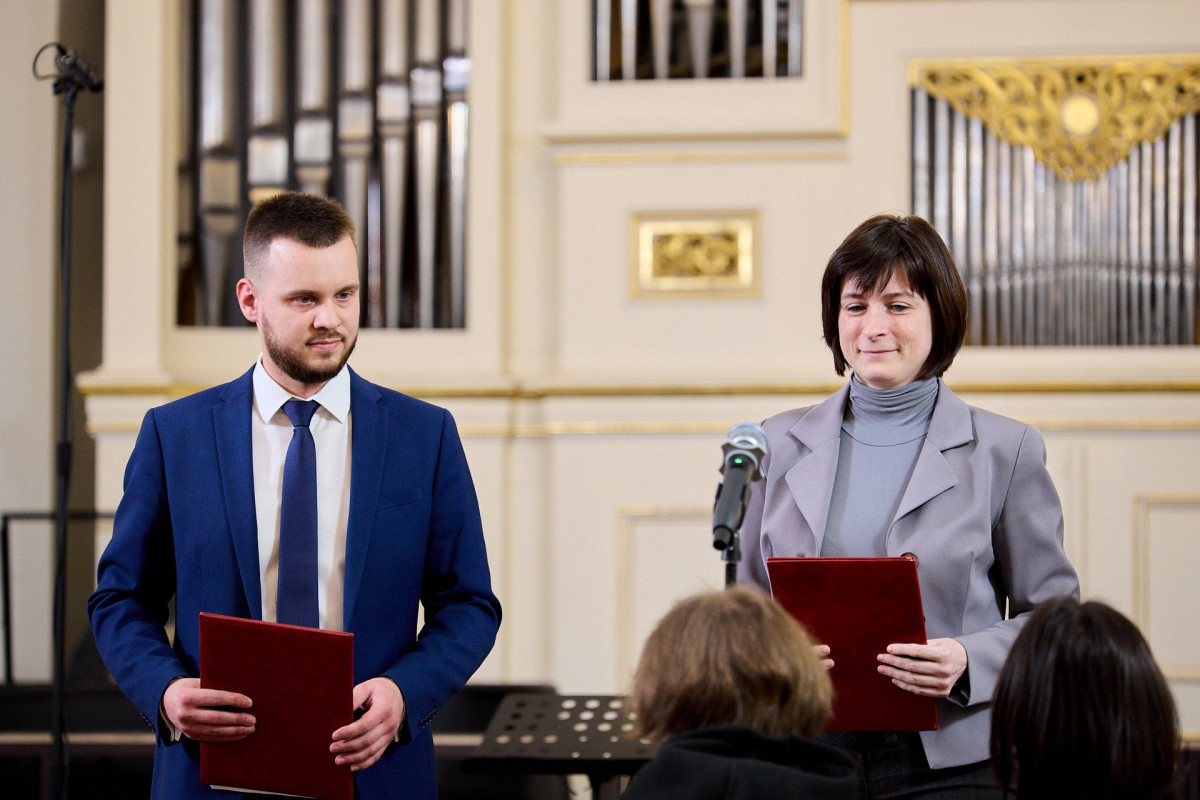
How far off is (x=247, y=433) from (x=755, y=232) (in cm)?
285

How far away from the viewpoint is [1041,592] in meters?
1.96

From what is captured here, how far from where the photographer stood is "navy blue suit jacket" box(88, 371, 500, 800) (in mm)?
1855

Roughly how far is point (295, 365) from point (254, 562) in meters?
0.30

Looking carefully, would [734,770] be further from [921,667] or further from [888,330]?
[888,330]

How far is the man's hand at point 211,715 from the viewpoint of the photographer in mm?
1736

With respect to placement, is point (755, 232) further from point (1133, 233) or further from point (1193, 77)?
point (1193, 77)

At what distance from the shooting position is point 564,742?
2789mm

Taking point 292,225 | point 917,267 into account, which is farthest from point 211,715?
point 917,267

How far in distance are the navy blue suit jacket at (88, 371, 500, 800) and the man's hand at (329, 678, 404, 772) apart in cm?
3

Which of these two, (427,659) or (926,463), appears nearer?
(427,659)

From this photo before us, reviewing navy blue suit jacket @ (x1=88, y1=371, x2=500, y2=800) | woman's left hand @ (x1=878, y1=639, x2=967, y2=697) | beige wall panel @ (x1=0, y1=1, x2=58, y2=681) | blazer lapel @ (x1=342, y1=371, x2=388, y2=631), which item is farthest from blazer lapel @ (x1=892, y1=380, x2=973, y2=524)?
beige wall panel @ (x1=0, y1=1, x2=58, y2=681)

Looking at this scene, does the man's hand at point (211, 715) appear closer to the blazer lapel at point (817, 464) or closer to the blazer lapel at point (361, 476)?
the blazer lapel at point (361, 476)

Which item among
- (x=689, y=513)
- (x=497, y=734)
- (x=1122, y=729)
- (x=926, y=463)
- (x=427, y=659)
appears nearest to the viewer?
(x=1122, y=729)

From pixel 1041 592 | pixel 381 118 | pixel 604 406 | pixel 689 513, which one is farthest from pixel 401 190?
pixel 1041 592
